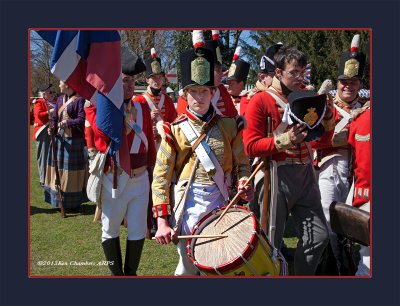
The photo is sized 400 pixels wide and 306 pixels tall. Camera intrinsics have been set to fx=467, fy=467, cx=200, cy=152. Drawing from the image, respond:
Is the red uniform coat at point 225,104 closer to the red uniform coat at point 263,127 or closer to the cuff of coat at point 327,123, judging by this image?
the red uniform coat at point 263,127

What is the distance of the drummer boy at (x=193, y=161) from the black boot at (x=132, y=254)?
3.82 feet

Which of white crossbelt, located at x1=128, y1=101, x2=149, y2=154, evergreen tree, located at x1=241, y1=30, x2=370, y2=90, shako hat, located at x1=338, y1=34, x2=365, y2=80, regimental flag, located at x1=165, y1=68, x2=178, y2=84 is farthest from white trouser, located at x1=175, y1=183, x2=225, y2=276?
regimental flag, located at x1=165, y1=68, x2=178, y2=84

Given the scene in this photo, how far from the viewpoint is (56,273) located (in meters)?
4.74

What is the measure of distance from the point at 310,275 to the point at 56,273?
8.24 ft

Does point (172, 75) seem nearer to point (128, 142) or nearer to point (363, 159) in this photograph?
point (128, 142)

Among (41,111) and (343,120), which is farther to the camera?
(41,111)

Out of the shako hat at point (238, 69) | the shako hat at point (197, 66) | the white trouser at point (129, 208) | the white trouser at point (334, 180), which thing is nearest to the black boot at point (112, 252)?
the white trouser at point (129, 208)

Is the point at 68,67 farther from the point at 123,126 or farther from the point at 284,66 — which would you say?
the point at 284,66

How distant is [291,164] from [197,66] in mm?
1294

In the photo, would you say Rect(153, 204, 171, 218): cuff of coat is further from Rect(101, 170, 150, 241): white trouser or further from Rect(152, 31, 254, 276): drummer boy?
Rect(101, 170, 150, 241): white trouser

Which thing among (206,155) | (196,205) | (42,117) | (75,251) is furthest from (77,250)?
(42,117)

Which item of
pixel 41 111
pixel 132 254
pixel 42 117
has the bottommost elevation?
pixel 132 254

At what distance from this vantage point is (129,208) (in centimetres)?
480

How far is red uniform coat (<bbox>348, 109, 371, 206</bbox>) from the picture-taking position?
A: 4172 millimetres
